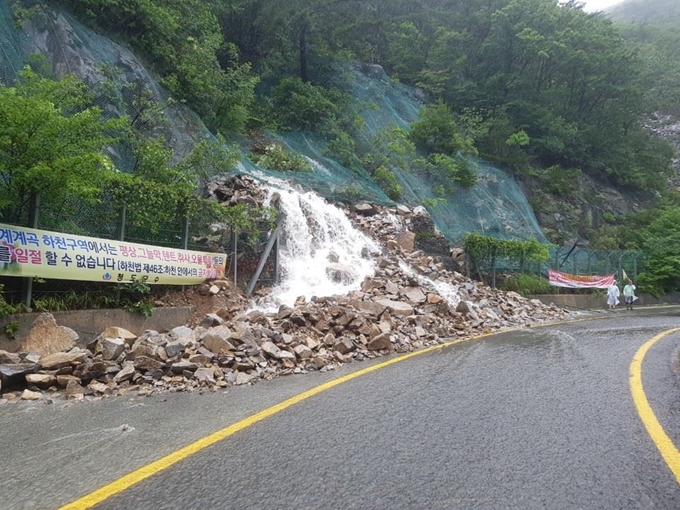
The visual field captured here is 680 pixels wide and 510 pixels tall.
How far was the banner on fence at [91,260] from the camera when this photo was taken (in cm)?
646

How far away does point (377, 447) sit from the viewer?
3.23m

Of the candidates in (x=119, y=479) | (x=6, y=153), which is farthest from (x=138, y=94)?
(x=119, y=479)

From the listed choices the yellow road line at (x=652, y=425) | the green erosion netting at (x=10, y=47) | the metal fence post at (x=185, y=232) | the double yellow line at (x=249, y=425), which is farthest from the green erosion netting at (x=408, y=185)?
the yellow road line at (x=652, y=425)

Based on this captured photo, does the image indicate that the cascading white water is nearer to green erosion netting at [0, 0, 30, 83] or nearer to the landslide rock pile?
the landslide rock pile

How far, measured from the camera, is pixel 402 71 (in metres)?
35.0

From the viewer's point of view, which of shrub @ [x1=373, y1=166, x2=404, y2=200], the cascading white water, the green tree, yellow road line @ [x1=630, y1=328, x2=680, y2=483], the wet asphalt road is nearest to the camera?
the wet asphalt road

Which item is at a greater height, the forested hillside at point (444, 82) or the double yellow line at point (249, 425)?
the forested hillside at point (444, 82)

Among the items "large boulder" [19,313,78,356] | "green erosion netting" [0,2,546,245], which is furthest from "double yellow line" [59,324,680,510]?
"green erosion netting" [0,2,546,245]

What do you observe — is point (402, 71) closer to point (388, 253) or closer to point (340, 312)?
point (388, 253)

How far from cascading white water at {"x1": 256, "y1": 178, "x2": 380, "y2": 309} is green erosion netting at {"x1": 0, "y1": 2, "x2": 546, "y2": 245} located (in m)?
1.86

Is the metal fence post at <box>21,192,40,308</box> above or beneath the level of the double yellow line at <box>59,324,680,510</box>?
above

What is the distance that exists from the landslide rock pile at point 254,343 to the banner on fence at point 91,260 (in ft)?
3.21

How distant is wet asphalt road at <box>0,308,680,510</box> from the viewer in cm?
252

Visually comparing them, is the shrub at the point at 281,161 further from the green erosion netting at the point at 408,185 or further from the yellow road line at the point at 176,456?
the yellow road line at the point at 176,456
